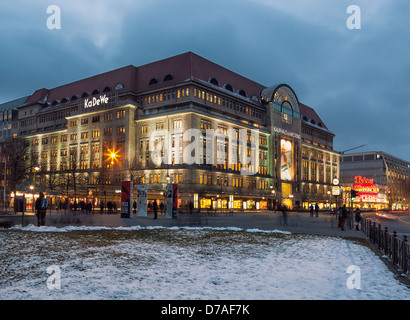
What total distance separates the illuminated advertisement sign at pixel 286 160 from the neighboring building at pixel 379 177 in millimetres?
46507

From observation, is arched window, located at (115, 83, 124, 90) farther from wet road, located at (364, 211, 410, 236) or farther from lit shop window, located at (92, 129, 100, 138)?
wet road, located at (364, 211, 410, 236)

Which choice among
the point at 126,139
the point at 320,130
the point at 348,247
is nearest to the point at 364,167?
the point at 320,130

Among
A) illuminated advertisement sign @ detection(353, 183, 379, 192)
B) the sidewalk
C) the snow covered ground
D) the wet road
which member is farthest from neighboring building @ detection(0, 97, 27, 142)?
illuminated advertisement sign @ detection(353, 183, 379, 192)

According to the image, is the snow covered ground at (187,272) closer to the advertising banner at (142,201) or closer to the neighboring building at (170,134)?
the advertising banner at (142,201)

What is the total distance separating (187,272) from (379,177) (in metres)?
166

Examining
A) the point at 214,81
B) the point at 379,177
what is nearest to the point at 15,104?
the point at 214,81

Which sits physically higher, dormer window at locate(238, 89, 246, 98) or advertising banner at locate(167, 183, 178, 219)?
dormer window at locate(238, 89, 246, 98)

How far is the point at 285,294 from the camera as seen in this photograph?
8.06 meters

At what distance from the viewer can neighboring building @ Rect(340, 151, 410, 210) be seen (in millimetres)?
146525

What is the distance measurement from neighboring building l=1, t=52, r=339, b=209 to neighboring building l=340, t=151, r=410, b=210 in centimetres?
5130

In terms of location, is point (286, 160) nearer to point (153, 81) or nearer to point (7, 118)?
point (153, 81)

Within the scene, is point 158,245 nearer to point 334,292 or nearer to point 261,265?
point 261,265
